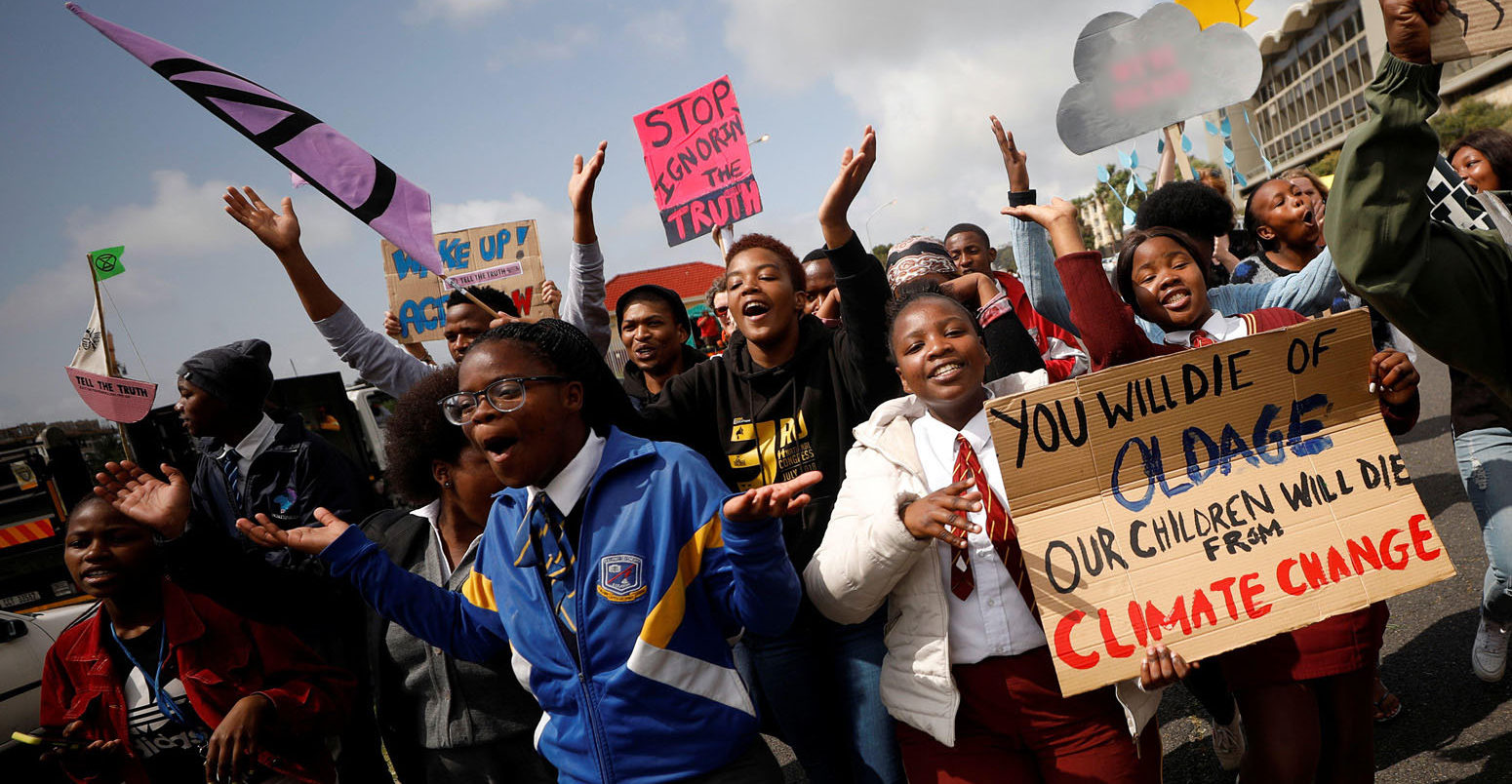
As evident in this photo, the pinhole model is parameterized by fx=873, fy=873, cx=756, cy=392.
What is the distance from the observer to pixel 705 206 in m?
6.64

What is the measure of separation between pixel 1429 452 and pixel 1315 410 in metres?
5.47

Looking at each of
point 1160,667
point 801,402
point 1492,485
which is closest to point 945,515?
point 1160,667

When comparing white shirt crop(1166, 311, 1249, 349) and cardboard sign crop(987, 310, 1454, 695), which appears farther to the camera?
white shirt crop(1166, 311, 1249, 349)

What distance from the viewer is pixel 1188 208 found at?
412 centimetres

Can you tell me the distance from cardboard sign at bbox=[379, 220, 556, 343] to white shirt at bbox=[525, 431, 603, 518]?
16.4 ft

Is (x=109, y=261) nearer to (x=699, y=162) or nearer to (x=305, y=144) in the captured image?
(x=305, y=144)

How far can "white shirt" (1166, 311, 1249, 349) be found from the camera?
2555 millimetres

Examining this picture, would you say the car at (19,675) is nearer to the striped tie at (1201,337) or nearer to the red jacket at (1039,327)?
the red jacket at (1039,327)

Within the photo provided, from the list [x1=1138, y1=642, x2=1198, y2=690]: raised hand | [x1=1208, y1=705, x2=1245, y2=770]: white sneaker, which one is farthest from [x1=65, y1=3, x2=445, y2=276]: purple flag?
[x1=1208, y1=705, x2=1245, y2=770]: white sneaker

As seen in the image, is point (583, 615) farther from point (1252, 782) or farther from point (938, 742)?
point (1252, 782)

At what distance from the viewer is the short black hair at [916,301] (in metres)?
2.34

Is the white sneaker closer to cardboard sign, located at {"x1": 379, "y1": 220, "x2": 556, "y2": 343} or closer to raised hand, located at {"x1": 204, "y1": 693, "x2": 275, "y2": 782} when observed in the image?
raised hand, located at {"x1": 204, "y1": 693, "x2": 275, "y2": 782}

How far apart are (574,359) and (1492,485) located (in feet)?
9.38

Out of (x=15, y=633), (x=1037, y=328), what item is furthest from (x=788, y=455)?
(x=15, y=633)
